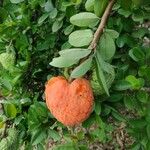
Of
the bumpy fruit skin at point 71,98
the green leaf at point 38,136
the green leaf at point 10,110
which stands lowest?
the green leaf at point 38,136

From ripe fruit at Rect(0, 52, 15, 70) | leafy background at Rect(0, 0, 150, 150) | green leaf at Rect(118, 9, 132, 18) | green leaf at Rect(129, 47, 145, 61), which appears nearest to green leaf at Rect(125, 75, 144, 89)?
leafy background at Rect(0, 0, 150, 150)

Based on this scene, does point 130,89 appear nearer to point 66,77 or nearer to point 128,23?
point 128,23

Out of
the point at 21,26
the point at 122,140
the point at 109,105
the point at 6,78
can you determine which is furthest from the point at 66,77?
the point at 122,140

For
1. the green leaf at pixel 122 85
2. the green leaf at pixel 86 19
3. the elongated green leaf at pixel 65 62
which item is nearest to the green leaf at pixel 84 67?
the elongated green leaf at pixel 65 62

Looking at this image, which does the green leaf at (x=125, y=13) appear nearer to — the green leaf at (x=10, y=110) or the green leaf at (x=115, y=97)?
the green leaf at (x=115, y=97)

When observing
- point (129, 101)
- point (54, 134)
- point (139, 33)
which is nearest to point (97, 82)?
point (129, 101)

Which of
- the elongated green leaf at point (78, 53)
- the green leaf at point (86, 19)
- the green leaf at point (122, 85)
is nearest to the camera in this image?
the elongated green leaf at point (78, 53)

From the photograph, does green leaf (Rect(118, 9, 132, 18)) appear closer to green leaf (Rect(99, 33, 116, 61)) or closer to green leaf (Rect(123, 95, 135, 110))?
green leaf (Rect(123, 95, 135, 110))

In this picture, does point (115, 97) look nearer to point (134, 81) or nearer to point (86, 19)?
point (134, 81)
